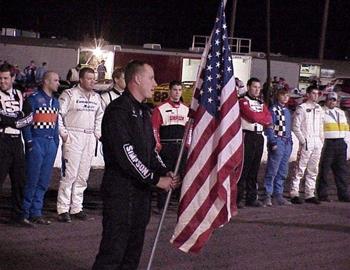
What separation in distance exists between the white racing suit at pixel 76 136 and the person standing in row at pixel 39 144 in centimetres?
19

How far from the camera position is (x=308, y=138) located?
1346 cm

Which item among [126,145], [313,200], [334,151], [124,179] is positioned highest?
[126,145]

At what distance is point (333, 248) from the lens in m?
9.58

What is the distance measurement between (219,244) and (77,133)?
2316 mm

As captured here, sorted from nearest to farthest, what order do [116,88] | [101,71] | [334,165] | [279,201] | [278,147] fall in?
1. [116,88]
2. [278,147]
3. [279,201]
4. [334,165]
5. [101,71]

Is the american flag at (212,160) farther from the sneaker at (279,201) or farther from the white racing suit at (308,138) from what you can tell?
the white racing suit at (308,138)

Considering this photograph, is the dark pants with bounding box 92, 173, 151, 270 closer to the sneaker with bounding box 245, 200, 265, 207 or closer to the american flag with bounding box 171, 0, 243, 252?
the american flag with bounding box 171, 0, 243, 252

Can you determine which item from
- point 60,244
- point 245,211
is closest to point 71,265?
point 60,244

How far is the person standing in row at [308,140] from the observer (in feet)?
44.1

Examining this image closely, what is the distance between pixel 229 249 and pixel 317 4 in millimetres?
76136

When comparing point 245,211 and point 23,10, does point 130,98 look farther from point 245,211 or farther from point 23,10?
point 23,10

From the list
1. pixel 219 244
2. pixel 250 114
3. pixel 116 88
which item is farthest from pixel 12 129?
pixel 250 114

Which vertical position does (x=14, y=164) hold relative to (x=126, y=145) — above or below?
below

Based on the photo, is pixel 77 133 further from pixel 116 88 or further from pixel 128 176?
pixel 128 176
